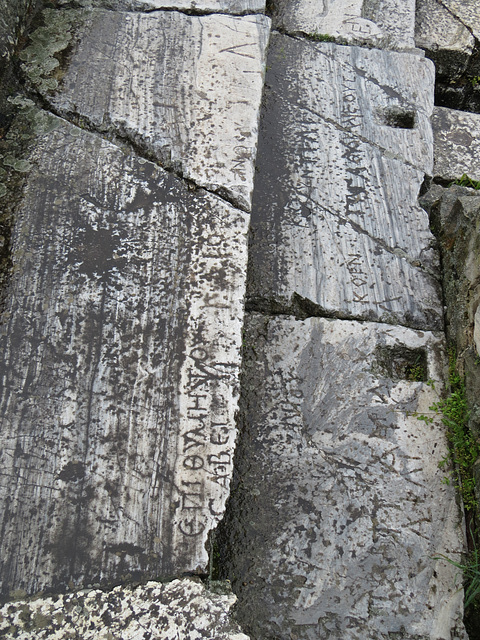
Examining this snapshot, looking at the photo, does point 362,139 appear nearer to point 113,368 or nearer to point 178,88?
point 178,88

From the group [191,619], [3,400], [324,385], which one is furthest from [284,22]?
[191,619]

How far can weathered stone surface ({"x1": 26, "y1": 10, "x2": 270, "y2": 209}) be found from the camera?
199cm

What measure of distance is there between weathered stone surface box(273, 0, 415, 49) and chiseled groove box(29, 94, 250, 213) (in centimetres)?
138

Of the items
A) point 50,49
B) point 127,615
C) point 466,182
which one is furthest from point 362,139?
point 127,615

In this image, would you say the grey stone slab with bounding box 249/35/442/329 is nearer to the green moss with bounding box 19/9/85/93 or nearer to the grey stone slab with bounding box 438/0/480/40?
the grey stone slab with bounding box 438/0/480/40

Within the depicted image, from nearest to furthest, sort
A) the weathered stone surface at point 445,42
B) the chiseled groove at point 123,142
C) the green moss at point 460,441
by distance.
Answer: the green moss at point 460,441 → the chiseled groove at point 123,142 → the weathered stone surface at point 445,42

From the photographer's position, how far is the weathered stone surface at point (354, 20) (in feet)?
9.32

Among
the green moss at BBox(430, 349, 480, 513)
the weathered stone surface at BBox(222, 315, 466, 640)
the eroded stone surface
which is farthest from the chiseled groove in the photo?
the green moss at BBox(430, 349, 480, 513)

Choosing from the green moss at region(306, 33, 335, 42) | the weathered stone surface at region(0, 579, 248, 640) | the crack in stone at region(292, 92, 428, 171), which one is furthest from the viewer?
the green moss at region(306, 33, 335, 42)

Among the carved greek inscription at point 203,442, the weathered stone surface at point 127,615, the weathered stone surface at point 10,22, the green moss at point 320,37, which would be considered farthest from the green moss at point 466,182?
the weathered stone surface at point 127,615

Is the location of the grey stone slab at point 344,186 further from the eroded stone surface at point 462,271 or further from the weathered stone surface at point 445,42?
the weathered stone surface at point 445,42

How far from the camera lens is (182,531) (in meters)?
1.40

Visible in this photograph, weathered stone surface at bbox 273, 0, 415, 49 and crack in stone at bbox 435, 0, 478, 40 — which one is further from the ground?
crack in stone at bbox 435, 0, 478, 40

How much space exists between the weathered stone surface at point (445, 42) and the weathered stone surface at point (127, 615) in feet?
9.63
